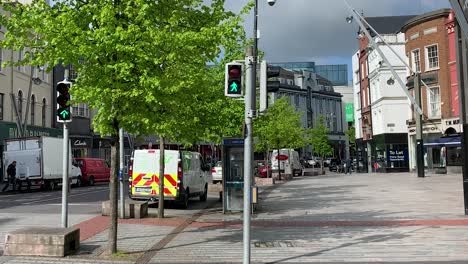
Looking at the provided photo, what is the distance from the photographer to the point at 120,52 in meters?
9.03

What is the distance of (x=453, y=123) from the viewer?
40.3 metres

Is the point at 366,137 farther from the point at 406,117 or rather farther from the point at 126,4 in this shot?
the point at 126,4

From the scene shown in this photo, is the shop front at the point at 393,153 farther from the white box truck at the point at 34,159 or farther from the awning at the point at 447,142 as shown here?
the white box truck at the point at 34,159

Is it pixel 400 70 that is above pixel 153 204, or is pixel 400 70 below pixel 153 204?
above

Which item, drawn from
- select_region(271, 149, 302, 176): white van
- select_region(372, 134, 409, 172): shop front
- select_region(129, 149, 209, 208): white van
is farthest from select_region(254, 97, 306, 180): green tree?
select_region(129, 149, 209, 208): white van

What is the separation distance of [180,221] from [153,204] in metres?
5.59

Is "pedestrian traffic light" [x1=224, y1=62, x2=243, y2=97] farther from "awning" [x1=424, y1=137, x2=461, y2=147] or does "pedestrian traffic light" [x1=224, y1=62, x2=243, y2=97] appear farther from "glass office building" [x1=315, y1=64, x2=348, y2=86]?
"glass office building" [x1=315, y1=64, x2=348, y2=86]

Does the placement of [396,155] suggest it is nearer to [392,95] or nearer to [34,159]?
[392,95]

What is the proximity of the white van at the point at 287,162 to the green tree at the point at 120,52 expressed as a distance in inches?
1283

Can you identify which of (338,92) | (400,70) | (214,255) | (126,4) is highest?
(338,92)

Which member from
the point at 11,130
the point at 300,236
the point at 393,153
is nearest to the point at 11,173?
the point at 11,130

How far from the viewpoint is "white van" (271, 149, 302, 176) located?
44969 millimetres

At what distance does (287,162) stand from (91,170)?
1708 centimetres

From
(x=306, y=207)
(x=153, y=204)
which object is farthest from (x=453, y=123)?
(x=153, y=204)
